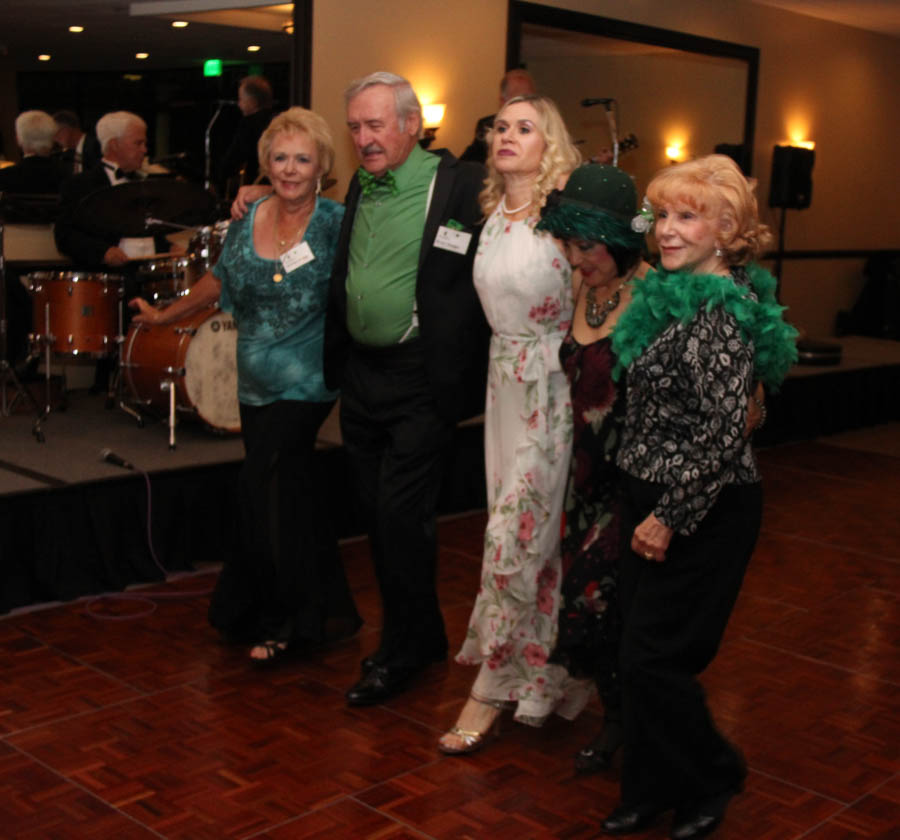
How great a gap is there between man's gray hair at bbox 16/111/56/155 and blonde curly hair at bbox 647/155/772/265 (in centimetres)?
570

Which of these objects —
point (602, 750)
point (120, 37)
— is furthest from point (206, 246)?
point (120, 37)

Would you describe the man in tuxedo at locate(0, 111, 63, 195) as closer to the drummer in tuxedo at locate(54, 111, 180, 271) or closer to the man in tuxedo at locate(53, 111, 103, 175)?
the man in tuxedo at locate(53, 111, 103, 175)

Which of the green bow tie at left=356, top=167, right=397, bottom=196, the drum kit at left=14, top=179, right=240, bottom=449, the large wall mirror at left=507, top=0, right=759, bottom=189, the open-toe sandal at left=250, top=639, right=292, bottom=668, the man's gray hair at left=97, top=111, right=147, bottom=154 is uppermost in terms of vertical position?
the large wall mirror at left=507, top=0, right=759, bottom=189

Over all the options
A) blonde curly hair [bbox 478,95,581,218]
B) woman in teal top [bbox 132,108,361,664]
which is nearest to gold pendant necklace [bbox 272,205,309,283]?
woman in teal top [bbox 132,108,361,664]

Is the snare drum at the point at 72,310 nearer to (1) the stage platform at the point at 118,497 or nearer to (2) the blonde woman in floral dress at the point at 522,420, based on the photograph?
(1) the stage platform at the point at 118,497

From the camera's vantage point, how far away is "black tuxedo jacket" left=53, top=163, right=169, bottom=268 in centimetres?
628

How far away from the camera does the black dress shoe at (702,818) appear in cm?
265

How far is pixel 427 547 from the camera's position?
335 centimetres

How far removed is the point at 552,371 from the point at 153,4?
7303mm

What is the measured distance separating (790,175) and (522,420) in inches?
281

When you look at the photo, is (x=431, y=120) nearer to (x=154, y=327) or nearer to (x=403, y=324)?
(x=154, y=327)

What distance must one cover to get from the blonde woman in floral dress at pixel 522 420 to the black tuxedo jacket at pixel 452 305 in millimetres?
120

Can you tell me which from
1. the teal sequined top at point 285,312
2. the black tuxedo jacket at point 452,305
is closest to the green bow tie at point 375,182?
the black tuxedo jacket at point 452,305

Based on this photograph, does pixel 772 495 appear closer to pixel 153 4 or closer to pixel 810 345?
pixel 810 345
